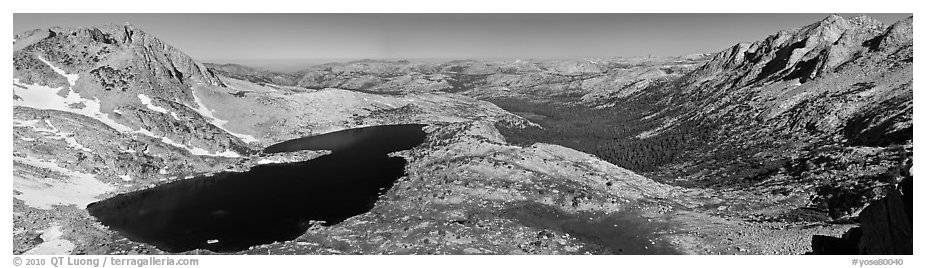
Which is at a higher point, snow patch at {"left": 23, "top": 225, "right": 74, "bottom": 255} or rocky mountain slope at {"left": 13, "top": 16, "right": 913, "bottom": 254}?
rocky mountain slope at {"left": 13, "top": 16, "right": 913, "bottom": 254}

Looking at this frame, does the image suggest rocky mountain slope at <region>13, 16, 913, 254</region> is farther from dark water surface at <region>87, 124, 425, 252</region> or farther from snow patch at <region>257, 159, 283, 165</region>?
dark water surface at <region>87, 124, 425, 252</region>

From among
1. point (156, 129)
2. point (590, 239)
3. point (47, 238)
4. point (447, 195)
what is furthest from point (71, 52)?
point (590, 239)

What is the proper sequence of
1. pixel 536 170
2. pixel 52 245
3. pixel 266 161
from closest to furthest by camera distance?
1. pixel 52 245
2. pixel 536 170
3. pixel 266 161

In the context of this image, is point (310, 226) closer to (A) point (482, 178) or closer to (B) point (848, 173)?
(A) point (482, 178)

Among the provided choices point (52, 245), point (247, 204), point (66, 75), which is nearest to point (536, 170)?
point (247, 204)

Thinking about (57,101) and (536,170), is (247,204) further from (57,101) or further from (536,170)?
(57,101)

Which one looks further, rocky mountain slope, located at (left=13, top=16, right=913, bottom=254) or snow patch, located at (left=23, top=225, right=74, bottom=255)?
rocky mountain slope, located at (left=13, top=16, right=913, bottom=254)

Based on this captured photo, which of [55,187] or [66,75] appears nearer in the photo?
[55,187]

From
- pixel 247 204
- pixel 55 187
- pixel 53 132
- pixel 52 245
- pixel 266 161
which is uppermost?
pixel 53 132

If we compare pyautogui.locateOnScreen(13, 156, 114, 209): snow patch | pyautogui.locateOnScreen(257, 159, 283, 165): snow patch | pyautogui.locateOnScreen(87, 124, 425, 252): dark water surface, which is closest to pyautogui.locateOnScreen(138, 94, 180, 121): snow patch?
pyautogui.locateOnScreen(257, 159, 283, 165): snow patch
